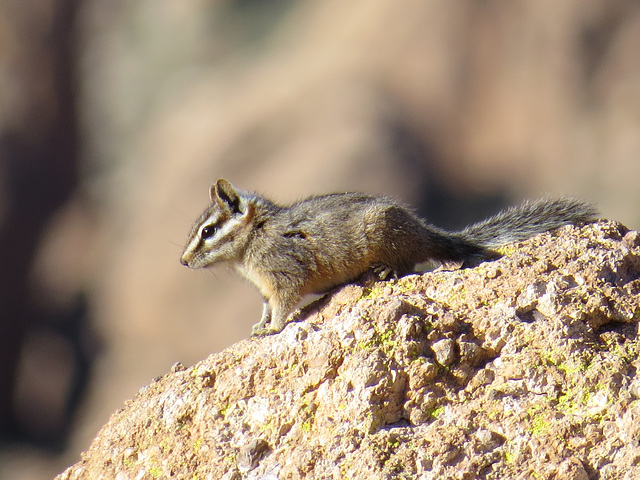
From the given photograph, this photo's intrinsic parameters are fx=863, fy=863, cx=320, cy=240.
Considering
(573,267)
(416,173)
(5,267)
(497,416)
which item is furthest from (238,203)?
(5,267)

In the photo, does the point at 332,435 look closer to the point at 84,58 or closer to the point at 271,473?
the point at 271,473

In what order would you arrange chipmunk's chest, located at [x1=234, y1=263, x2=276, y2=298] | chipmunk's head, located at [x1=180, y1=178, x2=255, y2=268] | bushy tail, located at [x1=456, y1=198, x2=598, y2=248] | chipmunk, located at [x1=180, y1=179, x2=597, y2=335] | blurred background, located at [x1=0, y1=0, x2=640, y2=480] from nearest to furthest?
bushy tail, located at [x1=456, y1=198, x2=598, y2=248] < chipmunk, located at [x1=180, y1=179, x2=597, y2=335] < chipmunk's chest, located at [x1=234, y1=263, x2=276, y2=298] < chipmunk's head, located at [x1=180, y1=178, x2=255, y2=268] < blurred background, located at [x1=0, y1=0, x2=640, y2=480]

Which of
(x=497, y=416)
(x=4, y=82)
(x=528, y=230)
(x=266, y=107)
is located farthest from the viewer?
(x=4, y=82)

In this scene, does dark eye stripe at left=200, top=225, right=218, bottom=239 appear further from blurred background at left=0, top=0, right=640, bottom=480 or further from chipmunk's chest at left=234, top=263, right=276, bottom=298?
blurred background at left=0, top=0, right=640, bottom=480

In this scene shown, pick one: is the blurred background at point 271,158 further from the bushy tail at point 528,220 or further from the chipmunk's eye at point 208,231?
the bushy tail at point 528,220

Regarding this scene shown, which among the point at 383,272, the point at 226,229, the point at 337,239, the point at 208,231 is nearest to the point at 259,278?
the point at 226,229

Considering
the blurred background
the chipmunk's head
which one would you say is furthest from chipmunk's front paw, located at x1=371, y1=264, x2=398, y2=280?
the blurred background

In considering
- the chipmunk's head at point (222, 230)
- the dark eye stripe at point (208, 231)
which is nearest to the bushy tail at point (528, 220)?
the chipmunk's head at point (222, 230)
